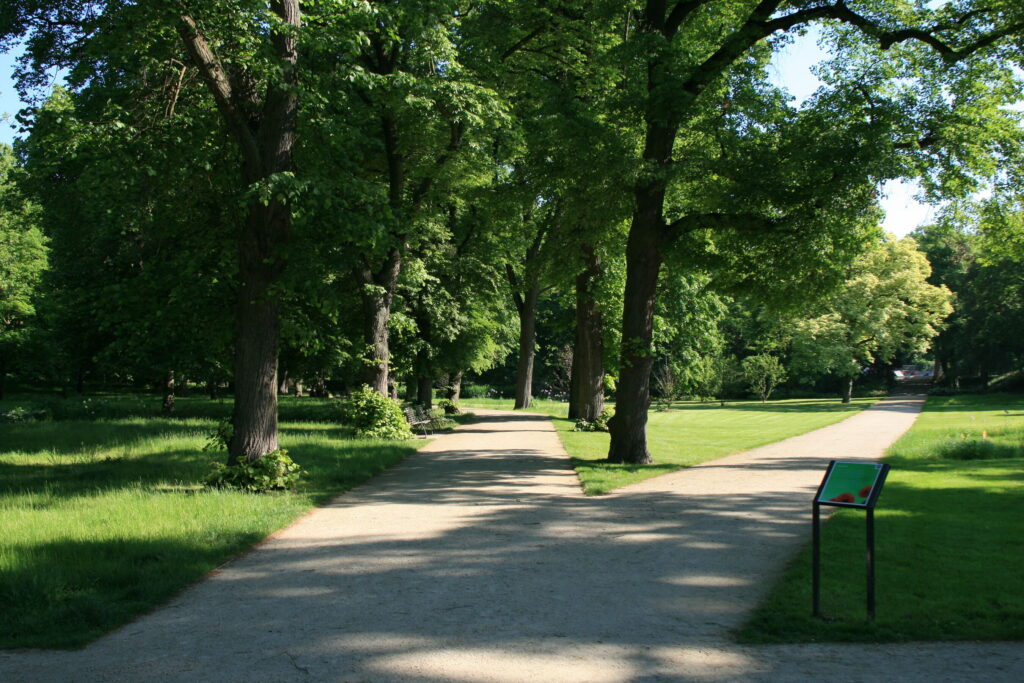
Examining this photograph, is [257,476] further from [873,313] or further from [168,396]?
[873,313]

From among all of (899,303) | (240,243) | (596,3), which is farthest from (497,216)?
(899,303)

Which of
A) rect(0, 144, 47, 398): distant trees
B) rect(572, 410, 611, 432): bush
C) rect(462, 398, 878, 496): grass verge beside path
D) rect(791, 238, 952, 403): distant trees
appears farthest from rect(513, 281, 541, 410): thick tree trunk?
rect(0, 144, 47, 398): distant trees

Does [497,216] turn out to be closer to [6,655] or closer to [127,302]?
[127,302]

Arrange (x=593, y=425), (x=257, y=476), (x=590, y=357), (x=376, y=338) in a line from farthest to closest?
(x=590, y=357), (x=593, y=425), (x=376, y=338), (x=257, y=476)

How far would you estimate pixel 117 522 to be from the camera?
8328 millimetres

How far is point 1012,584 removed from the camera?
6152mm

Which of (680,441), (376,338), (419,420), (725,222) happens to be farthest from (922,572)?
(419,420)

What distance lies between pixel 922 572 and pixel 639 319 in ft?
28.3

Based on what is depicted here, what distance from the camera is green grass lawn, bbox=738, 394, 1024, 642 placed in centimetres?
523

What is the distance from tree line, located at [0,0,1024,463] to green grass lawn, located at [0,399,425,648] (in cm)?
182

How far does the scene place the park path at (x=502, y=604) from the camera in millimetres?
4586

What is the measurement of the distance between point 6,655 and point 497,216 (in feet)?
46.4

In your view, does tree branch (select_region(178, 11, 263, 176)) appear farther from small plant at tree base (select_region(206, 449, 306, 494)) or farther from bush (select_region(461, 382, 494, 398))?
bush (select_region(461, 382, 494, 398))

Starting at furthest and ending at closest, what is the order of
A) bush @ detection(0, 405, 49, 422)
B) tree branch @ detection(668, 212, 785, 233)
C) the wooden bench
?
bush @ detection(0, 405, 49, 422) < the wooden bench < tree branch @ detection(668, 212, 785, 233)
